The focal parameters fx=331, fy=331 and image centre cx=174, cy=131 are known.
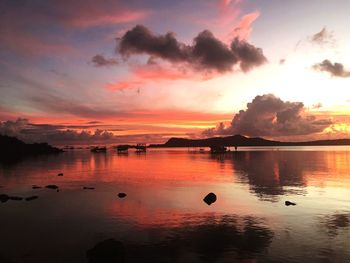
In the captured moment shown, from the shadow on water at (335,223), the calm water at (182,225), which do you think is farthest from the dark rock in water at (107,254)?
the shadow on water at (335,223)

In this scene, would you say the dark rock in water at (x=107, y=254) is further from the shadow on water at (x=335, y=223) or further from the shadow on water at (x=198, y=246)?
the shadow on water at (x=335, y=223)

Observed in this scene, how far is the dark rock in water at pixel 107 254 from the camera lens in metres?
28.6

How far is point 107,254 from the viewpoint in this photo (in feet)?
94.3

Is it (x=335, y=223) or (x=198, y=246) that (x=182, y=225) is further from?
(x=335, y=223)

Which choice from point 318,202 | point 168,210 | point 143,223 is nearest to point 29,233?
point 143,223

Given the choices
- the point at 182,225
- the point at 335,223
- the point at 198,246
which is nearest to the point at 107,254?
the point at 198,246

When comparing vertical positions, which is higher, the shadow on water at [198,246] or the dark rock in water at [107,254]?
the dark rock in water at [107,254]

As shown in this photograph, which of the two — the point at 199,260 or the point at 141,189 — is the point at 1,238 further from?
the point at 141,189

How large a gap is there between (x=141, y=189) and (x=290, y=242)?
4557 centimetres

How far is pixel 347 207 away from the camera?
175ft

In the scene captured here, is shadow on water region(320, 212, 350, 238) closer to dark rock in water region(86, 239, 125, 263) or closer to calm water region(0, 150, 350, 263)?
calm water region(0, 150, 350, 263)

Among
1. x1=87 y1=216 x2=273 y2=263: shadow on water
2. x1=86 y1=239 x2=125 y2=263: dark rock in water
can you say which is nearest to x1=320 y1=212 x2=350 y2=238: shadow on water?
x1=87 y1=216 x2=273 y2=263: shadow on water

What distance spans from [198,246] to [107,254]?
375 inches

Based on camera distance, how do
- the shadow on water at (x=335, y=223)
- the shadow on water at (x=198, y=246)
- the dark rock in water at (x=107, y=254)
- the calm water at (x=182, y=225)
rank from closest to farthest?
the dark rock in water at (x=107, y=254), the shadow on water at (x=198, y=246), the calm water at (x=182, y=225), the shadow on water at (x=335, y=223)
